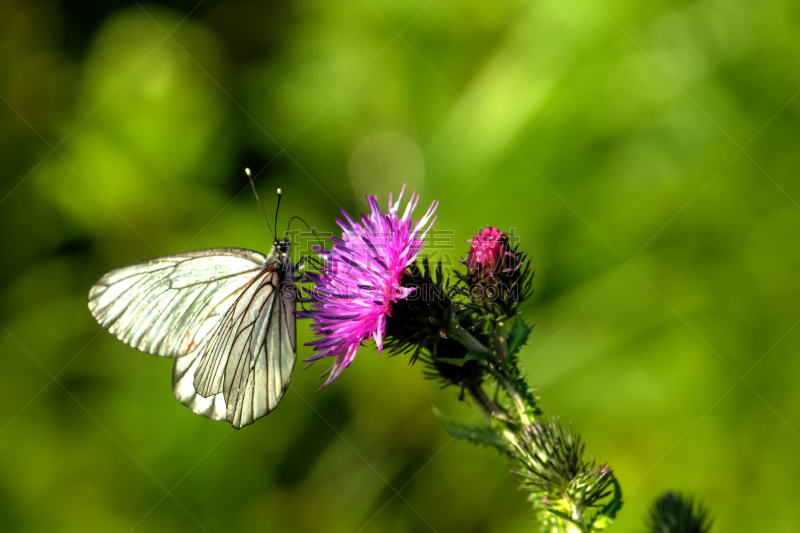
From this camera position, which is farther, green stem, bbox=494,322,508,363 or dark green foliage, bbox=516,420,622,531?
green stem, bbox=494,322,508,363

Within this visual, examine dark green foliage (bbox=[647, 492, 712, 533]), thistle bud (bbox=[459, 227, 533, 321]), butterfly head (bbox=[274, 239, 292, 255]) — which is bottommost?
butterfly head (bbox=[274, 239, 292, 255])

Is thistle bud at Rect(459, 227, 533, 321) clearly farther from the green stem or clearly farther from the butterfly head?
the butterfly head

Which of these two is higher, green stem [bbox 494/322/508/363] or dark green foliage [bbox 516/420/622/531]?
green stem [bbox 494/322/508/363]

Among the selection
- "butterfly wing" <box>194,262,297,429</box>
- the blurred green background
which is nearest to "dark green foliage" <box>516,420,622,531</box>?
"butterfly wing" <box>194,262,297,429</box>

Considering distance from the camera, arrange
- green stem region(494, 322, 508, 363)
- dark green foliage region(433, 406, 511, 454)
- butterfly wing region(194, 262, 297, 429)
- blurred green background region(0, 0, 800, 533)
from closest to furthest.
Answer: dark green foliage region(433, 406, 511, 454)
green stem region(494, 322, 508, 363)
butterfly wing region(194, 262, 297, 429)
blurred green background region(0, 0, 800, 533)

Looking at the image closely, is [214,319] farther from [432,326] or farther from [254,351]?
[432,326]

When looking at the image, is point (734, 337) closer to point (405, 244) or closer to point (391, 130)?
point (405, 244)

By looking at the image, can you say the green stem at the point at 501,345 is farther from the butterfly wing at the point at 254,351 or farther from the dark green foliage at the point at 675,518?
the butterfly wing at the point at 254,351

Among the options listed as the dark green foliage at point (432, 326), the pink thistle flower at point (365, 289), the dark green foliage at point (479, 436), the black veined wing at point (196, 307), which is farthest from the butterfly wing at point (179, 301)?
the dark green foliage at point (479, 436)

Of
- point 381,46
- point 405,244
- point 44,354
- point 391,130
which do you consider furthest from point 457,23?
point 44,354
